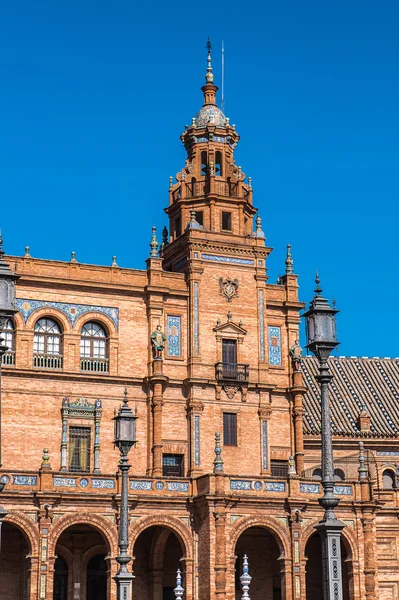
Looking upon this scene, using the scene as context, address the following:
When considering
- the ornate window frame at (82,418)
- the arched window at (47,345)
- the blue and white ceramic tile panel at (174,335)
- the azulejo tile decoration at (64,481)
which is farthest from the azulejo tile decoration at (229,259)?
the azulejo tile decoration at (64,481)

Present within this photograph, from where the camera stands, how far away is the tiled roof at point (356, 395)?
210ft

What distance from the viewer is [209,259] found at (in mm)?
56250

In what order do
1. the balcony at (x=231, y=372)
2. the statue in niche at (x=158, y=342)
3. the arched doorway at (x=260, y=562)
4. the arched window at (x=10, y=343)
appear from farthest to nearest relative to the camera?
the balcony at (x=231, y=372)
the statue in niche at (x=158, y=342)
the arched doorway at (x=260, y=562)
the arched window at (x=10, y=343)

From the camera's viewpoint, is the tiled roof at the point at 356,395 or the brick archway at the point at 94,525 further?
the tiled roof at the point at 356,395

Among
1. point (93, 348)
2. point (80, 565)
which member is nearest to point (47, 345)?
point (93, 348)

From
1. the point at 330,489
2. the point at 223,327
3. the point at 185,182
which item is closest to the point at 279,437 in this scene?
the point at 223,327

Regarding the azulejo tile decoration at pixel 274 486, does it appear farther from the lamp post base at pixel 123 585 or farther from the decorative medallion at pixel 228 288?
the lamp post base at pixel 123 585

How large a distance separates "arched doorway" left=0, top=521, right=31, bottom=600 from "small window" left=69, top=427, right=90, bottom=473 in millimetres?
4165

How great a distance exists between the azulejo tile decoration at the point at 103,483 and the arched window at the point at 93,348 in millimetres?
6684

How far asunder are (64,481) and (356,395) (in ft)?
82.5

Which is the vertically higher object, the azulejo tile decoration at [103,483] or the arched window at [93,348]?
the arched window at [93,348]

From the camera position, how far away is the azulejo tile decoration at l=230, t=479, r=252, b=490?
4953cm

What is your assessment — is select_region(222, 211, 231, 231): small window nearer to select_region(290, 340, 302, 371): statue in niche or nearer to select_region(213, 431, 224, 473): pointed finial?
select_region(290, 340, 302, 371): statue in niche

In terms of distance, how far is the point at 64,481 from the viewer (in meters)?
47.6
